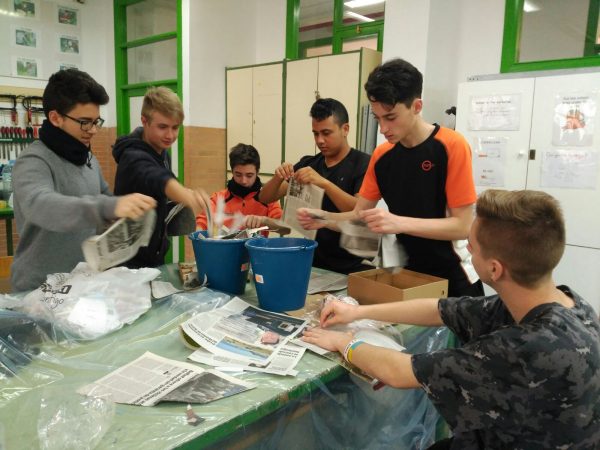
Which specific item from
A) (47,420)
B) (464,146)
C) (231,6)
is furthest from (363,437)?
(231,6)

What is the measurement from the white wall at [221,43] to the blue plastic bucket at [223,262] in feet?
10.8

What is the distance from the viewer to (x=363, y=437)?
131cm

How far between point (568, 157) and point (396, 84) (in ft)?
6.06

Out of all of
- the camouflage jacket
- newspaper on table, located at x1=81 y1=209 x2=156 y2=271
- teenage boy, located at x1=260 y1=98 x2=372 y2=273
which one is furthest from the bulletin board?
the camouflage jacket

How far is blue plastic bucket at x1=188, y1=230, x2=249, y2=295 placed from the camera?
1591mm

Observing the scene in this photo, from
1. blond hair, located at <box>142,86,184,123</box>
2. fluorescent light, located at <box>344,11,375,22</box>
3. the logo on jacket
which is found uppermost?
fluorescent light, located at <box>344,11,375,22</box>

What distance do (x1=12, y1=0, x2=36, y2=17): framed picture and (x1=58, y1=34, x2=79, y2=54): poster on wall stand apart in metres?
0.36

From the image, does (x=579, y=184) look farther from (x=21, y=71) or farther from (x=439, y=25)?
(x=21, y=71)

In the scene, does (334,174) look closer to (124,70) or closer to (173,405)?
(173,405)

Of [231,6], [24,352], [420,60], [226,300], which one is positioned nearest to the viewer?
[24,352]

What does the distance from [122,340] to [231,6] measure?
14.5ft

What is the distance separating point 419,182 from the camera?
5.41ft

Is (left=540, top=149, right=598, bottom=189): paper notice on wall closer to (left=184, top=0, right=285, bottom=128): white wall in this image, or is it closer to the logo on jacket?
the logo on jacket

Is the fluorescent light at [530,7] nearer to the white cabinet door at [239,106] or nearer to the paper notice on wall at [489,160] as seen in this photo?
the paper notice on wall at [489,160]
